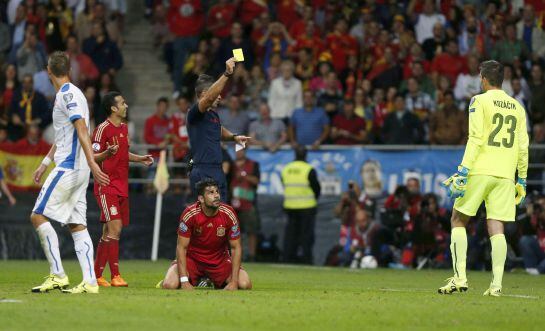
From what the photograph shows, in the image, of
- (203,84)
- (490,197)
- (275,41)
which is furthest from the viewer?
(275,41)

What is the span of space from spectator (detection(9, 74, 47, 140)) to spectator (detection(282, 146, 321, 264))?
5.36 m

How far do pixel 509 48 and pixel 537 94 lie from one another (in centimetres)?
167

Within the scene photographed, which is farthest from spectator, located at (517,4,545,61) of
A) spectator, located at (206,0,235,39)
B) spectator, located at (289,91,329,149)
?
spectator, located at (206,0,235,39)

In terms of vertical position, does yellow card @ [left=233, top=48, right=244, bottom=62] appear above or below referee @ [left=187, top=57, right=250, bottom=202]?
above

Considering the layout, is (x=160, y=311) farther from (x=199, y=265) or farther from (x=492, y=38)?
(x=492, y=38)

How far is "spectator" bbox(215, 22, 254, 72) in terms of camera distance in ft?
92.6

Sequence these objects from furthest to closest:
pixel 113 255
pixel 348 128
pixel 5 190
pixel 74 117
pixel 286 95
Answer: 1. pixel 286 95
2. pixel 348 128
3. pixel 5 190
4. pixel 113 255
5. pixel 74 117

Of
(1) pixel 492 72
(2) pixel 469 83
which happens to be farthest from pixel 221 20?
(1) pixel 492 72

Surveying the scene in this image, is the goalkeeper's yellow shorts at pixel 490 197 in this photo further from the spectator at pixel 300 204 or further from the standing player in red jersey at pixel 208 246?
the spectator at pixel 300 204

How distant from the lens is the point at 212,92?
14320 millimetres

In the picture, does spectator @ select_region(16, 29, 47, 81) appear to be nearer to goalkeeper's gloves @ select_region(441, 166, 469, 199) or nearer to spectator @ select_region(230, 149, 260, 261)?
spectator @ select_region(230, 149, 260, 261)

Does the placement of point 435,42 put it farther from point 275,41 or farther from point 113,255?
point 113,255

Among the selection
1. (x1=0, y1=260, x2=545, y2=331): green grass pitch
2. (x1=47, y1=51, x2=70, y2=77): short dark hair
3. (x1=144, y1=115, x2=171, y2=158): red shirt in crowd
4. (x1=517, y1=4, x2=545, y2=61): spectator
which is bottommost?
(x1=0, y1=260, x2=545, y2=331): green grass pitch

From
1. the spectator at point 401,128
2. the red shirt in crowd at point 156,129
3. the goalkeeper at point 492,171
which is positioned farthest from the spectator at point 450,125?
the goalkeeper at point 492,171
